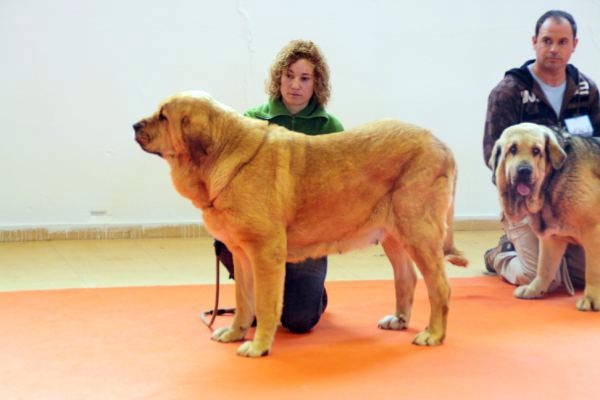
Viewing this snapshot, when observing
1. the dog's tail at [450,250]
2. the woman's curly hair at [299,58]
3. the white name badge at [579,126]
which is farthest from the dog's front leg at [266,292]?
the white name badge at [579,126]

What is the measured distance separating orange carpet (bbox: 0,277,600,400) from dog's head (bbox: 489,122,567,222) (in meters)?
0.67

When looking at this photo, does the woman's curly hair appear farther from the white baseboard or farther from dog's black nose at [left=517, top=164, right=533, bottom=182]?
the white baseboard

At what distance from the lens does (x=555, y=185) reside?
14.1 feet

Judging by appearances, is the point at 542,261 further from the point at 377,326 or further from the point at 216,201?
the point at 216,201

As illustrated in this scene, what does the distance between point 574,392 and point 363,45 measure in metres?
5.52

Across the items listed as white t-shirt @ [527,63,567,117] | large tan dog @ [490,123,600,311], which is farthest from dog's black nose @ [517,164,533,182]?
white t-shirt @ [527,63,567,117]

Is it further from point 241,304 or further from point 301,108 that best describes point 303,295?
point 301,108

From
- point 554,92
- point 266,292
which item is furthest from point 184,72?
point 266,292

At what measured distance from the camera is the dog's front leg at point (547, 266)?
15.0 feet

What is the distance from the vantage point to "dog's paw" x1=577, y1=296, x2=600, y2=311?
4.17m

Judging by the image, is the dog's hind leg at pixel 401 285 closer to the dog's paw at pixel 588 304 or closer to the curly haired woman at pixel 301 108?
the curly haired woman at pixel 301 108

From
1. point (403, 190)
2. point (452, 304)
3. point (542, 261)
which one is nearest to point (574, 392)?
point (403, 190)

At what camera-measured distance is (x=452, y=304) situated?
4391 mm

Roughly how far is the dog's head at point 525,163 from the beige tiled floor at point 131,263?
1314mm
